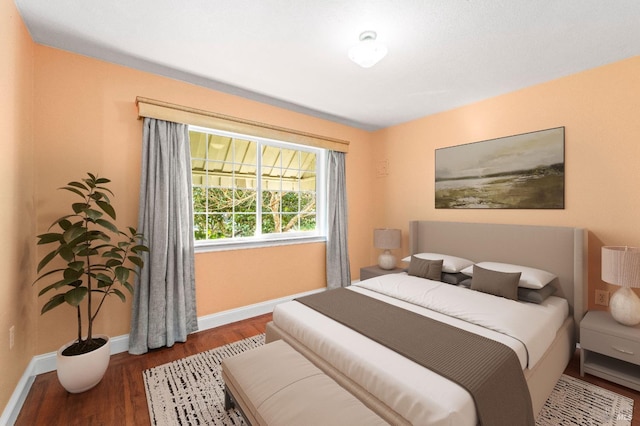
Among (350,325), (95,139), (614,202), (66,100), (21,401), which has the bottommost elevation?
(21,401)

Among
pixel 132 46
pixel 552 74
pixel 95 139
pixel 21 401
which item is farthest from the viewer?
pixel 552 74

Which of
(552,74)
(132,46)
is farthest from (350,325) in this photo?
(552,74)

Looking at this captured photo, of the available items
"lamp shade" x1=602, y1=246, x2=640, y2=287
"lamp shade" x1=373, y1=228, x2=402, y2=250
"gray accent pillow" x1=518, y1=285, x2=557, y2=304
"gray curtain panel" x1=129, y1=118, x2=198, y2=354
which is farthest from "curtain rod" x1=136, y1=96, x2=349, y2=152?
"lamp shade" x1=602, y1=246, x2=640, y2=287

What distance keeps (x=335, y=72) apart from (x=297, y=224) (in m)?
2.06

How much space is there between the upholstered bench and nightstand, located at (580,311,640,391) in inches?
82.8

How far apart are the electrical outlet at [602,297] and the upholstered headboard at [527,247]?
130 millimetres

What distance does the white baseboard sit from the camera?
1762 millimetres

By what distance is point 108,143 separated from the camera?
249 cm

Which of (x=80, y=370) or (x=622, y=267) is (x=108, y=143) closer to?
(x=80, y=370)

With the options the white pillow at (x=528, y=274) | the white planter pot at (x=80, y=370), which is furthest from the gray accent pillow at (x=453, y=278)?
the white planter pot at (x=80, y=370)

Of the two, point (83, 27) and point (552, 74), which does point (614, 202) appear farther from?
point (83, 27)

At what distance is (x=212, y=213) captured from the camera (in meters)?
3.18

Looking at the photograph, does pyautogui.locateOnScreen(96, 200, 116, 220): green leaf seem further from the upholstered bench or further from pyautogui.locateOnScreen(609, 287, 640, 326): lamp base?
pyautogui.locateOnScreen(609, 287, 640, 326): lamp base

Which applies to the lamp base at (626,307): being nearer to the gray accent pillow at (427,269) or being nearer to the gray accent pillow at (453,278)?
the gray accent pillow at (453,278)
